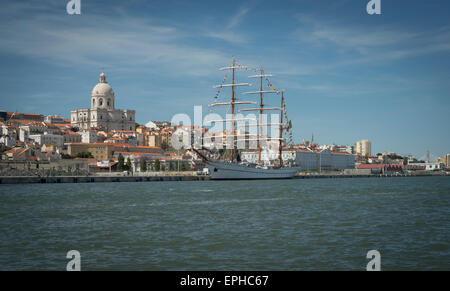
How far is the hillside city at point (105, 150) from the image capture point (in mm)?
90812

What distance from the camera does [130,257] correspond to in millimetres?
12039

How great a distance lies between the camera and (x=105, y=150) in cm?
11631

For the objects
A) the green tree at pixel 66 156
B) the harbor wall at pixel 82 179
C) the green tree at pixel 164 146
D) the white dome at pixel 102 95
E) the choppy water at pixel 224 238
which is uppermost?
the white dome at pixel 102 95

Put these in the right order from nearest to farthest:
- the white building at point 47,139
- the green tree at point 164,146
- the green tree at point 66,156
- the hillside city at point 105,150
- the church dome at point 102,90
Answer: the hillside city at point 105,150, the green tree at point 66,156, the white building at point 47,139, the green tree at point 164,146, the church dome at point 102,90

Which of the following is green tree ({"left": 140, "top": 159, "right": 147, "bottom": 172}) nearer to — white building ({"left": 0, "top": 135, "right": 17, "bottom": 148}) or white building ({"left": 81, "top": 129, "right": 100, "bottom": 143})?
white building ({"left": 0, "top": 135, "right": 17, "bottom": 148})

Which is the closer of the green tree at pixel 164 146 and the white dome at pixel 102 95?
the green tree at pixel 164 146

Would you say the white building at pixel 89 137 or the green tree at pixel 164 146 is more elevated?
the white building at pixel 89 137

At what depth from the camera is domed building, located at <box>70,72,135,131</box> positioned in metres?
160

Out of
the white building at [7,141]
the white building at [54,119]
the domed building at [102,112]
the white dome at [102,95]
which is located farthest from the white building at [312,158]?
the white building at [54,119]

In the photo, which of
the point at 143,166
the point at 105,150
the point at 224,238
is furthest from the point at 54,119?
the point at 224,238

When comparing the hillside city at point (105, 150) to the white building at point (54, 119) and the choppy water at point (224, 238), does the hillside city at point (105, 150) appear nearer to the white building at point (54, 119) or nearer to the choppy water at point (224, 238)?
the white building at point (54, 119)
